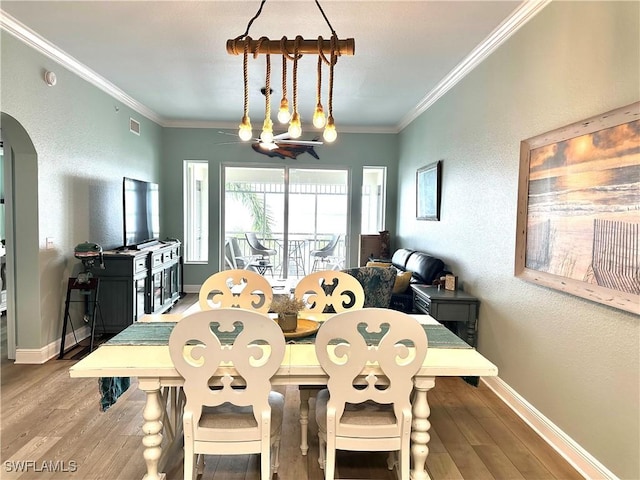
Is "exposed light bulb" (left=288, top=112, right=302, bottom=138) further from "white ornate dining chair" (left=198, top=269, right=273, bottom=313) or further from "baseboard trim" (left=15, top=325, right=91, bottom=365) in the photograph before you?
"baseboard trim" (left=15, top=325, right=91, bottom=365)

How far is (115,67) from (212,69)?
0.97 metres

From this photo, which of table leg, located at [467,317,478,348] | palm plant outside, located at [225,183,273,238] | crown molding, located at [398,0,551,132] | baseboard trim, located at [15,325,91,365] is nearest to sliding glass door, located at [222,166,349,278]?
palm plant outside, located at [225,183,273,238]

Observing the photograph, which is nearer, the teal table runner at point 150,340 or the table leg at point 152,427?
the table leg at point 152,427

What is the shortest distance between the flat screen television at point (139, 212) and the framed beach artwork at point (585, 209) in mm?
4039

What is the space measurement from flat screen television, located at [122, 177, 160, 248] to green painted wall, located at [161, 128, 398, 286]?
1001 millimetres

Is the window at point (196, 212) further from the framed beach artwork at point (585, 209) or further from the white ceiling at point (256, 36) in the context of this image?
the framed beach artwork at point (585, 209)

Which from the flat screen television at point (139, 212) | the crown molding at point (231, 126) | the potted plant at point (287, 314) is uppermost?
the crown molding at point (231, 126)

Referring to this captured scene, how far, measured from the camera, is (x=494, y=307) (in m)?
3.17

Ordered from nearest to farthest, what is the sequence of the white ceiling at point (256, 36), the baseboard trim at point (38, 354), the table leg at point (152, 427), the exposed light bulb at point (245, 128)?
the table leg at point (152, 427), the exposed light bulb at point (245, 128), the white ceiling at point (256, 36), the baseboard trim at point (38, 354)

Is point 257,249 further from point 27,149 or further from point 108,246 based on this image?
point 27,149

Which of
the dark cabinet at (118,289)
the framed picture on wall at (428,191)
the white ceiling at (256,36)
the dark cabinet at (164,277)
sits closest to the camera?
the white ceiling at (256,36)

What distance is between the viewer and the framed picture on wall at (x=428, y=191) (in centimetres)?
447

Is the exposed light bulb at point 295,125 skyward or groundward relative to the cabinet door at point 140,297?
skyward

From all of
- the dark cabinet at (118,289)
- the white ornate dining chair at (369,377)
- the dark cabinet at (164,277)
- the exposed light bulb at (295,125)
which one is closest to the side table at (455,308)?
the white ornate dining chair at (369,377)
